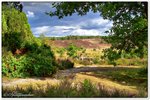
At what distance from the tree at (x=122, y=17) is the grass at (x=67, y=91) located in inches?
47.5

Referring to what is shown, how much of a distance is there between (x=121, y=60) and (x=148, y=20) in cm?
203

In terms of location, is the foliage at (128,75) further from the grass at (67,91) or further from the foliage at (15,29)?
the foliage at (15,29)

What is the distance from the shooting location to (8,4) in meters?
12.7

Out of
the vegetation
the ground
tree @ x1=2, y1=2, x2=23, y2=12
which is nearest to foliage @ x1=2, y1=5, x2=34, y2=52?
the vegetation

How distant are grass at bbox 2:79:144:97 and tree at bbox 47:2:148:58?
121 centimetres

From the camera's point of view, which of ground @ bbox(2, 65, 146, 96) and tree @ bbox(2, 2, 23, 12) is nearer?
ground @ bbox(2, 65, 146, 96)

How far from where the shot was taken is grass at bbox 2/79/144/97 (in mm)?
11195

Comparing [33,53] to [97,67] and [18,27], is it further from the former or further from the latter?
[97,67]

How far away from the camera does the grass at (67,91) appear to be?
11.2m

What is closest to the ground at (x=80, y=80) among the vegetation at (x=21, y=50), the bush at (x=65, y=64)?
the vegetation at (x=21, y=50)

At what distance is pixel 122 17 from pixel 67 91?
7.90 ft

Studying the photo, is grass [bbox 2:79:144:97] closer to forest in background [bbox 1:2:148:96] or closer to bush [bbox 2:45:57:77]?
Result: forest in background [bbox 1:2:148:96]

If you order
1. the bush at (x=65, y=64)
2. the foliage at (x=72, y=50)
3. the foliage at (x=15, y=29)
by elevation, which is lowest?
the bush at (x=65, y=64)

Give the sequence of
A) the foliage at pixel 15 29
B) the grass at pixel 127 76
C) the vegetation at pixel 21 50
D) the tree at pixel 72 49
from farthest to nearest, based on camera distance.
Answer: the foliage at pixel 15 29, the vegetation at pixel 21 50, the tree at pixel 72 49, the grass at pixel 127 76
